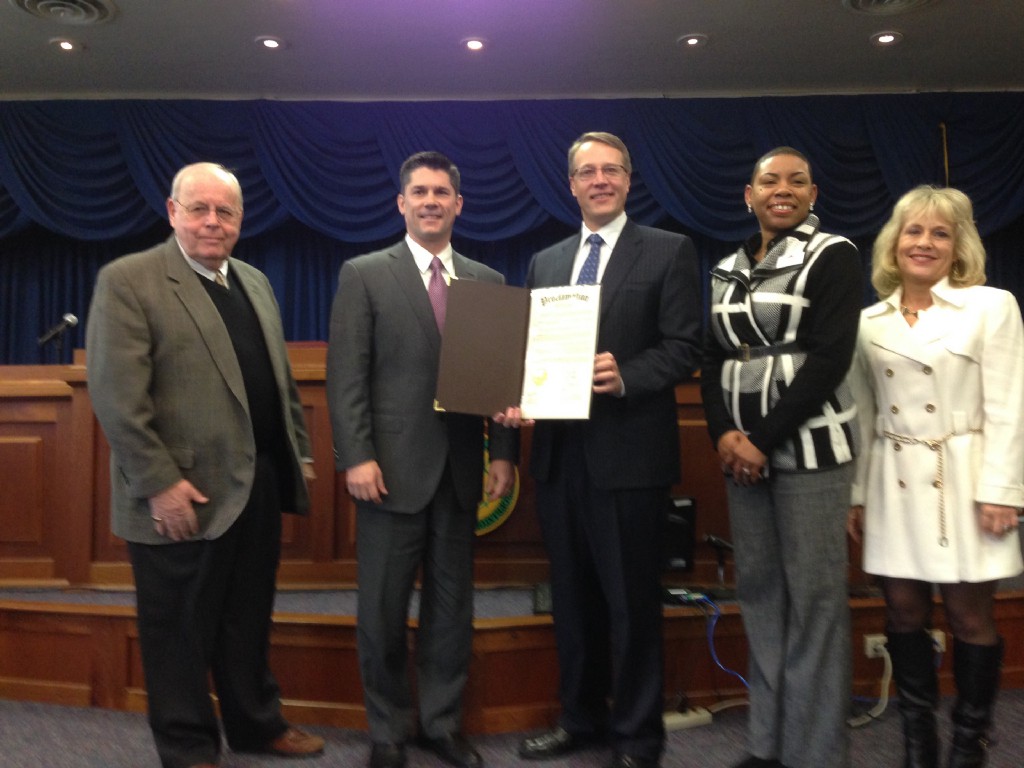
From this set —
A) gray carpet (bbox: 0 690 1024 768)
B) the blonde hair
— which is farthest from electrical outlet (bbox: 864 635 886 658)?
the blonde hair

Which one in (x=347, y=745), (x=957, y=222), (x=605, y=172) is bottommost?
(x=347, y=745)

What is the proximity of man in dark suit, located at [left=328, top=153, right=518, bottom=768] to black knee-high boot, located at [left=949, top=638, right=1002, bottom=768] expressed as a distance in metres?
1.15

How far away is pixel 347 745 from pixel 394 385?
3.46 ft

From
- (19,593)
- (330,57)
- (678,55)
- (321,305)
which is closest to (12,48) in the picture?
(330,57)

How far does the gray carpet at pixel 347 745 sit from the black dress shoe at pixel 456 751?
5 centimetres

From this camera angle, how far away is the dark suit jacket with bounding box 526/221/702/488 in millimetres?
1962

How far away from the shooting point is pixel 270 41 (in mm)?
4633

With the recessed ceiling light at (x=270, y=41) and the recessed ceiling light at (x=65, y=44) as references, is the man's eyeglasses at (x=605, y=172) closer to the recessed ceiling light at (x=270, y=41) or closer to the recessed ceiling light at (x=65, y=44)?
the recessed ceiling light at (x=270, y=41)

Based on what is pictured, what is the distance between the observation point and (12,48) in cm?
473

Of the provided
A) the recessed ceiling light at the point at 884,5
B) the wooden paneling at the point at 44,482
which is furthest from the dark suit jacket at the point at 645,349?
the recessed ceiling light at the point at 884,5

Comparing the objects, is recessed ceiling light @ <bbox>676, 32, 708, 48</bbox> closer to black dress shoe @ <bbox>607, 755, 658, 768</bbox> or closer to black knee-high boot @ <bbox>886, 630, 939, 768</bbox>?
black knee-high boot @ <bbox>886, 630, 939, 768</bbox>

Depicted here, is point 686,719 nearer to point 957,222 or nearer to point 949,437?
point 949,437

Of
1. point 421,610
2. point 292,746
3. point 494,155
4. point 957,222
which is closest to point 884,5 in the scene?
point 494,155

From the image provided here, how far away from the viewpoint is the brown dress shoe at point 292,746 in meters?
2.21
